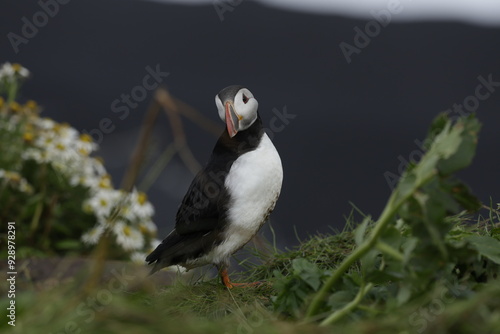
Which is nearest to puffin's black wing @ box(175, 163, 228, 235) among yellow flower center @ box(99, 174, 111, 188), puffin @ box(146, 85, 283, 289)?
puffin @ box(146, 85, 283, 289)

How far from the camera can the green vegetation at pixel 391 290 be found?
3.84 ft

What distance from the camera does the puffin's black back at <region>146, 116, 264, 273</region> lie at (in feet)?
7.88

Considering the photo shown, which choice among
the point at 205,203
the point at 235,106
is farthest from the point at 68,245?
the point at 235,106

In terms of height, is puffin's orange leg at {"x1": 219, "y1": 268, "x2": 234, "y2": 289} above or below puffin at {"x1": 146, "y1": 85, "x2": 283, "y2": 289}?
below

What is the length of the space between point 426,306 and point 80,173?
11.7 ft

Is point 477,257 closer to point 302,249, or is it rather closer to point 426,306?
point 426,306

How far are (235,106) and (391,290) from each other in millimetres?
951

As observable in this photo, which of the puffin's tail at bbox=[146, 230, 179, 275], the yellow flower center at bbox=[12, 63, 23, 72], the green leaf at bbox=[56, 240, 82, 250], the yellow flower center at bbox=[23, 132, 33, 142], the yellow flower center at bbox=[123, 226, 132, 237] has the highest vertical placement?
the yellow flower center at bbox=[12, 63, 23, 72]

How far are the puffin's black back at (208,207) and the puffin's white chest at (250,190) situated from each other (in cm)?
3

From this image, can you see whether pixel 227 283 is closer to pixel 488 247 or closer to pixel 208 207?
pixel 208 207

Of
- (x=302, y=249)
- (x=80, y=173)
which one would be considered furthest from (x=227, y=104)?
(x=80, y=173)

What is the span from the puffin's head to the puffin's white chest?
5.2 inches

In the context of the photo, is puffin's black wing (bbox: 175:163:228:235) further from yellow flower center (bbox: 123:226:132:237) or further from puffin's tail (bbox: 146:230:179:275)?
yellow flower center (bbox: 123:226:132:237)

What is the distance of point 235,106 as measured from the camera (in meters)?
2.27
